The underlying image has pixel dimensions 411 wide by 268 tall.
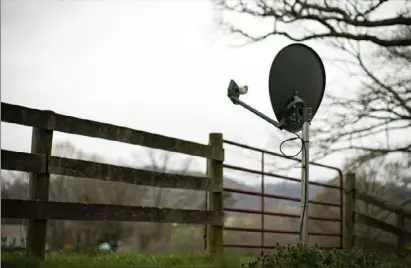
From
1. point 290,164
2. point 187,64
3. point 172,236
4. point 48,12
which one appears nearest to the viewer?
point 48,12

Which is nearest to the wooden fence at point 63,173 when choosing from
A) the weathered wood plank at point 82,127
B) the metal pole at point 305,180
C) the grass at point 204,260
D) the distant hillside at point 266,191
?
the weathered wood plank at point 82,127

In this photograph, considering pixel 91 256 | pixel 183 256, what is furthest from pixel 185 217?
pixel 91 256

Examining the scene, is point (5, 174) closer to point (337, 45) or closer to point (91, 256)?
point (91, 256)

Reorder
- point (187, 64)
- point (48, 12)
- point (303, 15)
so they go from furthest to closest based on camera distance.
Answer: point (303, 15), point (187, 64), point (48, 12)

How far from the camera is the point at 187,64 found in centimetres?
241

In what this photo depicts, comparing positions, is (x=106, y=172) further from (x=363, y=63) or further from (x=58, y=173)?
(x=363, y=63)

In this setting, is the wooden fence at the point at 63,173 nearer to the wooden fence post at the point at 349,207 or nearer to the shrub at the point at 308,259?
the shrub at the point at 308,259

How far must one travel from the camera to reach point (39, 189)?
205 cm

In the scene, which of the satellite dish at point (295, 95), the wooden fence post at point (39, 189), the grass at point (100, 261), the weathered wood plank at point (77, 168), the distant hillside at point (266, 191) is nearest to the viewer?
the grass at point (100, 261)

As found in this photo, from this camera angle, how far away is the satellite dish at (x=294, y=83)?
2.28 meters

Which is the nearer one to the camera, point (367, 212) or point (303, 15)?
point (367, 212)

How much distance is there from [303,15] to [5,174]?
3.87 m

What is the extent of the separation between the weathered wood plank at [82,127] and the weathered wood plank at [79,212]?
294 millimetres

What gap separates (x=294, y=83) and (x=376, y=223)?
242 cm
